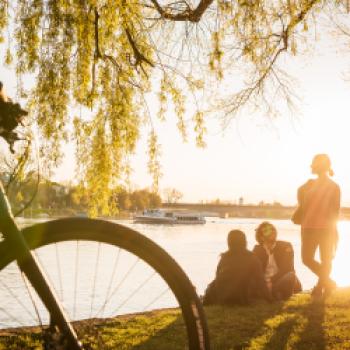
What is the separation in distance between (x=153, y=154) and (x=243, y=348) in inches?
145

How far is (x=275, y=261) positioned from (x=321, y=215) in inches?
37.9

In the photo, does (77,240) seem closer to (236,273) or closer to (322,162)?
(236,273)

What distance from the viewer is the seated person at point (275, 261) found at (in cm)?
659

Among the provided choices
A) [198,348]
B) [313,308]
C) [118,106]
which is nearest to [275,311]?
[313,308]

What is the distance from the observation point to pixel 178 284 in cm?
177

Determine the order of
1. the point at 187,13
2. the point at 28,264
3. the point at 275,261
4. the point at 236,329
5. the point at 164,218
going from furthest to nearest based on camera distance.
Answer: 1. the point at 164,218
2. the point at 187,13
3. the point at 275,261
4. the point at 236,329
5. the point at 28,264

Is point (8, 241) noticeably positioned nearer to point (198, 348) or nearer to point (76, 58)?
point (198, 348)

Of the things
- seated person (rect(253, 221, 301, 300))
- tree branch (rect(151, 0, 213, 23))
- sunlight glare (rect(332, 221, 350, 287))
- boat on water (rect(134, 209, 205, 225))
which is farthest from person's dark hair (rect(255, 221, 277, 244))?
boat on water (rect(134, 209, 205, 225))

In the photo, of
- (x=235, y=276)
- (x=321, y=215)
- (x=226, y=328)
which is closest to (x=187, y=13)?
(x=321, y=215)

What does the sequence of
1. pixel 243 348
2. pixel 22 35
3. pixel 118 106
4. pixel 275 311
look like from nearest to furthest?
pixel 243 348 → pixel 275 311 → pixel 22 35 → pixel 118 106

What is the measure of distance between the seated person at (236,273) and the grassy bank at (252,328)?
18 cm

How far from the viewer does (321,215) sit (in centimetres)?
619

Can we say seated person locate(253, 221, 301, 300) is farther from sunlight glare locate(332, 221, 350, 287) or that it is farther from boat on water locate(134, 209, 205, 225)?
boat on water locate(134, 209, 205, 225)

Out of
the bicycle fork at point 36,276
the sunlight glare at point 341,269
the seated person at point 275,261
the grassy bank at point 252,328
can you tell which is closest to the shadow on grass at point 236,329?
the grassy bank at point 252,328
